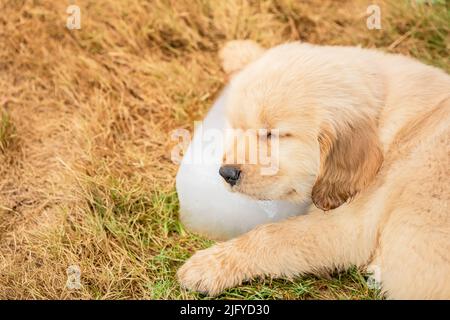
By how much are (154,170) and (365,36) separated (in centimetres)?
213

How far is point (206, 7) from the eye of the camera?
210 inches

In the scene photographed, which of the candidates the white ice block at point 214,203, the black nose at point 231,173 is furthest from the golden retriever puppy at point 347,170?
the white ice block at point 214,203

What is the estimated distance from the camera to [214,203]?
3801 mm

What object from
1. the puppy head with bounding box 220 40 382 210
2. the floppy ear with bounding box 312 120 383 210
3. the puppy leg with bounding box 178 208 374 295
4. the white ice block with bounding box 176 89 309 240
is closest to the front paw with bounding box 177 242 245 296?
the puppy leg with bounding box 178 208 374 295

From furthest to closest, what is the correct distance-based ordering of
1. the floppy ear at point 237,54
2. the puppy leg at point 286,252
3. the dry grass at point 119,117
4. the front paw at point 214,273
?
1. the floppy ear at point 237,54
2. the dry grass at point 119,117
3. the front paw at point 214,273
4. the puppy leg at point 286,252

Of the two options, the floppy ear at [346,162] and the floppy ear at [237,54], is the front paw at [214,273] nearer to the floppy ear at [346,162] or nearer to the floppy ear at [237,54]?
the floppy ear at [346,162]

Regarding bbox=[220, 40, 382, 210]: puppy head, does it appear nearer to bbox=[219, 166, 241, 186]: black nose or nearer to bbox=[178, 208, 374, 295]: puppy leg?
bbox=[219, 166, 241, 186]: black nose

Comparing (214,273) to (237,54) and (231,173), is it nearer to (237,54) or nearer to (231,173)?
(231,173)

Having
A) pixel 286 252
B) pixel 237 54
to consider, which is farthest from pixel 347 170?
pixel 237 54

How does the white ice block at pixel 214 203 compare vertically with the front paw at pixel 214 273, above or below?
above

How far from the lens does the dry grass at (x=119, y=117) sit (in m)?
3.73

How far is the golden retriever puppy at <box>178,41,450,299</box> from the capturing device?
3285mm
